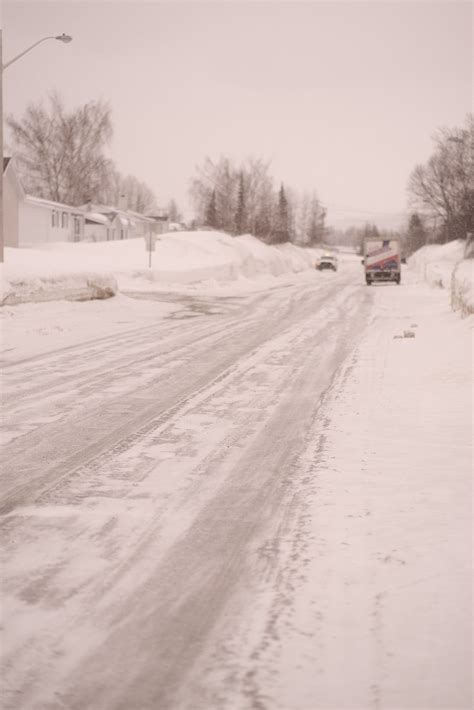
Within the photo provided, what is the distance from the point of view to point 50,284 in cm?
2005

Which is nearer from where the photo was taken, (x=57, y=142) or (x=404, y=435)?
(x=404, y=435)

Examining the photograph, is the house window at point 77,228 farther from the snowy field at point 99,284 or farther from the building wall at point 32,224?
the snowy field at point 99,284

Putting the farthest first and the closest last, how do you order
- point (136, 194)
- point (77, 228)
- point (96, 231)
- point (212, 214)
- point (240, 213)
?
point (136, 194)
point (212, 214)
point (240, 213)
point (96, 231)
point (77, 228)

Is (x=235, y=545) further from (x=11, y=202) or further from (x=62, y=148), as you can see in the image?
(x=62, y=148)

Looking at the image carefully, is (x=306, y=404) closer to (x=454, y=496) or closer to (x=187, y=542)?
(x=454, y=496)

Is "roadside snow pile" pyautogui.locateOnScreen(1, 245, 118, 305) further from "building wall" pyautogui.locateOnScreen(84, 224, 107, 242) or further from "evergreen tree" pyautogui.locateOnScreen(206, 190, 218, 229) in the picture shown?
"evergreen tree" pyautogui.locateOnScreen(206, 190, 218, 229)

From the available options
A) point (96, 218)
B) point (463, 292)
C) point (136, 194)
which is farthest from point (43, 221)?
point (136, 194)

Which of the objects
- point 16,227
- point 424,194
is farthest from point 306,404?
point 424,194

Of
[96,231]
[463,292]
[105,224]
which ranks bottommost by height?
[463,292]

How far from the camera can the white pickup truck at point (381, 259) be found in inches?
1666

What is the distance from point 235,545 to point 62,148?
72.8 metres

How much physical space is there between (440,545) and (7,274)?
16.1m

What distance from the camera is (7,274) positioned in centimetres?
1856

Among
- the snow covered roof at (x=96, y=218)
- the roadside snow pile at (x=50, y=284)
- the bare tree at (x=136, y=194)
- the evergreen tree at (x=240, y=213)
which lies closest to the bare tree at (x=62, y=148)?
the snow covered roof at (x=96, y=218)
